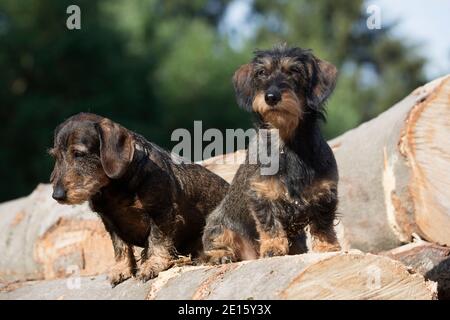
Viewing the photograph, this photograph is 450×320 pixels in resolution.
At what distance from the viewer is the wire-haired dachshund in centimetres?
685

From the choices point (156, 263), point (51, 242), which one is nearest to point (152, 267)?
point (156, 263)

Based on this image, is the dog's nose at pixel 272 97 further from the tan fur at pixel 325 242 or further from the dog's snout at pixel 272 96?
the tan fur at pixel 325 242

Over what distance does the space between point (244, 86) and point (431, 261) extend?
8.24 ft

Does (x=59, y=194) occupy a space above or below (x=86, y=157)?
below

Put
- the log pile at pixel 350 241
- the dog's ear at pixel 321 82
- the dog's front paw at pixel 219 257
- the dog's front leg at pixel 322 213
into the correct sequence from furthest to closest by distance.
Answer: the dog's front paw at pixel 219 257 < the dog's ear at pixel 321 82 < the dog's front leg at pixel 322 213 < the log pile at pixel 350 241

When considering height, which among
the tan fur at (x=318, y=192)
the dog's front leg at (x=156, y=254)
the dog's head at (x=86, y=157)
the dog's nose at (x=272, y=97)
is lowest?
the dog's front leg at (x=156, y=254)

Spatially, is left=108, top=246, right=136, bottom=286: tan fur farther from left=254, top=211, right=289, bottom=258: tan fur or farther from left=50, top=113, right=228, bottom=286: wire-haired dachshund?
left=254, top=211, right=289, bottom=258: tan fur

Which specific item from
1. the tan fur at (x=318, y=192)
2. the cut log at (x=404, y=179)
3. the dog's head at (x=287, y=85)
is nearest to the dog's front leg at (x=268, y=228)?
the tan fur at (x=318, y=192)

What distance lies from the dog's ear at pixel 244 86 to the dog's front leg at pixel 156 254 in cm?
129

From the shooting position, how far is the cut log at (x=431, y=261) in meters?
7.94

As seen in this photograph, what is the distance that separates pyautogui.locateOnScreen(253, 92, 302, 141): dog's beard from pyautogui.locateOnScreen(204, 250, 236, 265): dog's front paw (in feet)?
3.88

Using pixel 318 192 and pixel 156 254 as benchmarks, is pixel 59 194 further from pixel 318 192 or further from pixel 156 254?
pixel 318 192

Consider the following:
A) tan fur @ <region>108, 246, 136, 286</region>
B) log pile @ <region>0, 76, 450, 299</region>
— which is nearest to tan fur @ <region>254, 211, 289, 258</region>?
log pile @ <region>0, 76, 450, 299</region>

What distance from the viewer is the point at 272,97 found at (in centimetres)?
671
